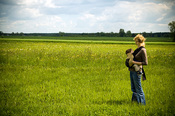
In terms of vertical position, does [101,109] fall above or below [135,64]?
below

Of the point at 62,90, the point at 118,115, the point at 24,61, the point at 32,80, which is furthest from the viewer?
the point at 24,61

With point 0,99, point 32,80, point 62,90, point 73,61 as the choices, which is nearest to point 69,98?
point 62,90

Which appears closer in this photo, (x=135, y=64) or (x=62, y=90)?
(x=135, y=64)

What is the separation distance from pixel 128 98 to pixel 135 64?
6.73ft

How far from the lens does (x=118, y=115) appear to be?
17.9 feet

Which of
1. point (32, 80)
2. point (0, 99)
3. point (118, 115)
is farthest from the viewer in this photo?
point (32, 80)

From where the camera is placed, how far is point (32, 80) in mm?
9797

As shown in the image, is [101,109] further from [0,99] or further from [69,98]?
[0,99]

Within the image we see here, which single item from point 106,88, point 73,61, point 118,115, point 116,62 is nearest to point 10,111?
point 118,115

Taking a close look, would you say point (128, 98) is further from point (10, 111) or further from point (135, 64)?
point (10, 111)

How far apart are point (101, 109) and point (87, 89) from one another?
6.99ft

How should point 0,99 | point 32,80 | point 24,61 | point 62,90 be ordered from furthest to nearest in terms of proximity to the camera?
point 24,61 → point 32,80 → point 62,90 → point 0,99

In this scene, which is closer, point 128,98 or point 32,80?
point 128,98

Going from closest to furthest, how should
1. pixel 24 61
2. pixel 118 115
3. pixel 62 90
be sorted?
pixel 118 115 < pixel 62 90 < pixel 24 61
